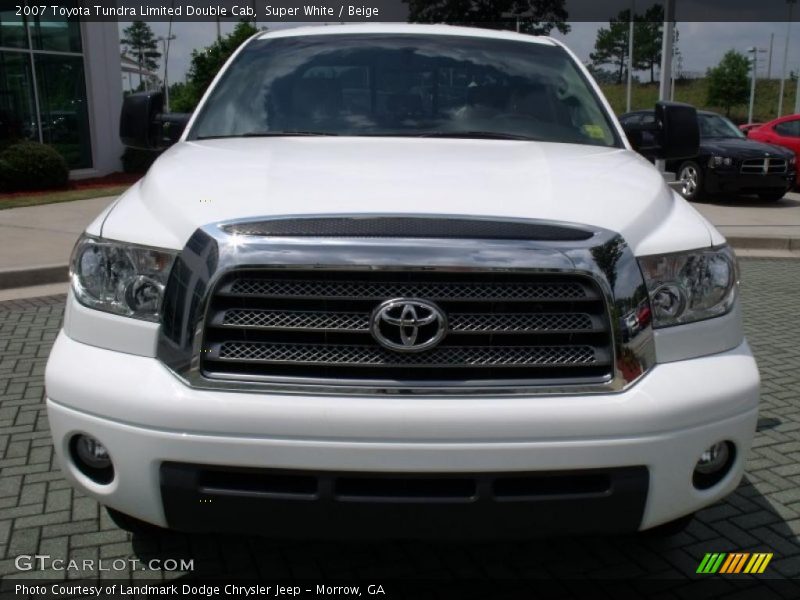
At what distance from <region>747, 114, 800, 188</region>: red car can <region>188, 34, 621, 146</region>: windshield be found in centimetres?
1420

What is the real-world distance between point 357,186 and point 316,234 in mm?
337

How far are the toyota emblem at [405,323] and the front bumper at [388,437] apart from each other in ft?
0.48

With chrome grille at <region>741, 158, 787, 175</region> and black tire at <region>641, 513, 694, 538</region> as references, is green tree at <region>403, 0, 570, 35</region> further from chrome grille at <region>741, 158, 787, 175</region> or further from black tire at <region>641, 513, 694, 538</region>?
black tire at <region>641, 513, 694, 538</region>

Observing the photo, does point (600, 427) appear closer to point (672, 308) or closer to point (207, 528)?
point (672, 308)

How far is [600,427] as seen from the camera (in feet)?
7.35

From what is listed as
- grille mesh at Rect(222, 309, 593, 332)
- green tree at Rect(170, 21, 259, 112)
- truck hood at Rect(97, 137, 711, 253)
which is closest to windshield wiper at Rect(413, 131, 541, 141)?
truck hood at Rect(97, 137, 711, 253)

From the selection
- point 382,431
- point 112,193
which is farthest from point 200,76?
point 382,431

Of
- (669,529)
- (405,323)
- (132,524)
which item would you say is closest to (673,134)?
(669,529)

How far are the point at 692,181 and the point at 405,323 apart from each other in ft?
46.1

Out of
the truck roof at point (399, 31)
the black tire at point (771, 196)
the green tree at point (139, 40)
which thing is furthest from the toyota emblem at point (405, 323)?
the green tree at point (139, 40)

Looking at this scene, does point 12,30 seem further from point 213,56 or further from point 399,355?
point 399,355

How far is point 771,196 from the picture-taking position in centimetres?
1506

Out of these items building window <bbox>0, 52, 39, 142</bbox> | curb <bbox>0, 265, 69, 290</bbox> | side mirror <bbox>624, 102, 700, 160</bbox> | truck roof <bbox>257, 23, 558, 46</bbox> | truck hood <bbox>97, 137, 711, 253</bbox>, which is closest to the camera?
truck hood <bbox>97, 137, 711, 253</bbox>

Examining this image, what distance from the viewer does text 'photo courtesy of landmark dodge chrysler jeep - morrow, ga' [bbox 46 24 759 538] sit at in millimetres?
2223
